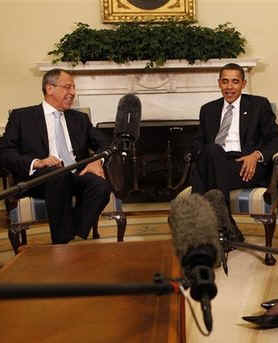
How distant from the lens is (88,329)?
3.90 feet

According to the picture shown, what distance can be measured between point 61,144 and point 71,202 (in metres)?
0.48

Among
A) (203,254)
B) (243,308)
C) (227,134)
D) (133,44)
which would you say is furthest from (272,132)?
(203,254)

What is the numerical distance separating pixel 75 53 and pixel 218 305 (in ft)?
9.57

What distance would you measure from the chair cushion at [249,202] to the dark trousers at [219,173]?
0.06 meters

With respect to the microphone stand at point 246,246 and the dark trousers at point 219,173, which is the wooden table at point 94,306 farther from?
the dark trousers at point 219,173

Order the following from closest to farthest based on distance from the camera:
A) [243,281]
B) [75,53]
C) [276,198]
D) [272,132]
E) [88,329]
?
[88,329] → [243,281] → [276,198] → [272,132] → [75,53]

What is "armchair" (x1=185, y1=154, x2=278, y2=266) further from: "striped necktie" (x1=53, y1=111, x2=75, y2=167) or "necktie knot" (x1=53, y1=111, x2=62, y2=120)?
"necktie knot" (x1=53, y1=111, x2=62, y2=120)

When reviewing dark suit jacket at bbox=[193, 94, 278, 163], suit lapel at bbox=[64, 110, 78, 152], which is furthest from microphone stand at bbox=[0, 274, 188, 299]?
suit lapel at bbox=[64, 110, 78, 152]

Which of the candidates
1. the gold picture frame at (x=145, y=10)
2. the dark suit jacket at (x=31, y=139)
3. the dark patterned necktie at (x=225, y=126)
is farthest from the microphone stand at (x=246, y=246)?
the gold picture frame at (x=145, y=10)

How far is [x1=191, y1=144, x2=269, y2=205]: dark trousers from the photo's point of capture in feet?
9.57

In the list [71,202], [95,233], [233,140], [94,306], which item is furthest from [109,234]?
[94,306]

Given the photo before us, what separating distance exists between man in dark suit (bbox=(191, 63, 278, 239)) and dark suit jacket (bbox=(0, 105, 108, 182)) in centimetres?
70

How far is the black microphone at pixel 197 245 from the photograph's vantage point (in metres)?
0.57

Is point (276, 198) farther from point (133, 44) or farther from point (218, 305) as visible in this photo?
point (133, 44)
